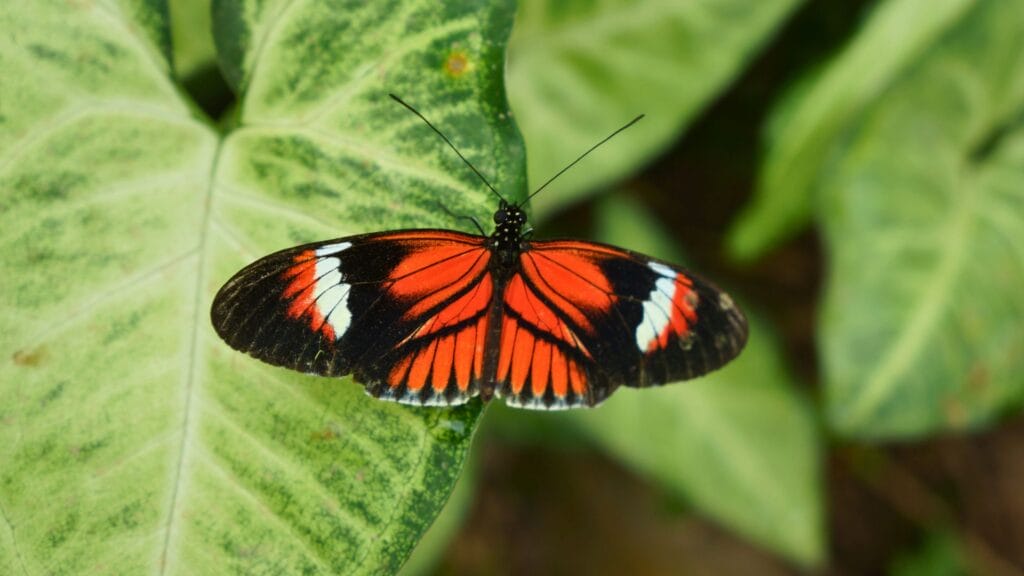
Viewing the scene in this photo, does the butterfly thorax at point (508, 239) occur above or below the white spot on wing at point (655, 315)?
above

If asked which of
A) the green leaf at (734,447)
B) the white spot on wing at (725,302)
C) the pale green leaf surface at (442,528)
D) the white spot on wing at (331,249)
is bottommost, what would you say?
the pale green leaf surface at (442,528)

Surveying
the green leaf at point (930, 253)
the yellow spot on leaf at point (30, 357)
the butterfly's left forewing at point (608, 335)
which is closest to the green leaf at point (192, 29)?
the yellow spot on leaf at point (30, 357)

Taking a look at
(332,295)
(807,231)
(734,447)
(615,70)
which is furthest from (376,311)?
(807,231)

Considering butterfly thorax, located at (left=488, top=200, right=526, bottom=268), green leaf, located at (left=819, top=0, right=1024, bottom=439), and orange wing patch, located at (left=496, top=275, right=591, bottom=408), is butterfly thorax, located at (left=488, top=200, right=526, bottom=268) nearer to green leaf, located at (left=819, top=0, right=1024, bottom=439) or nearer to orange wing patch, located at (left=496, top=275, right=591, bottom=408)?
orange wing patch, located at (left=496, top=275, right=591, bottom=408)

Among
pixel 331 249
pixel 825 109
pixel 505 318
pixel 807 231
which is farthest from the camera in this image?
pixel 807 231

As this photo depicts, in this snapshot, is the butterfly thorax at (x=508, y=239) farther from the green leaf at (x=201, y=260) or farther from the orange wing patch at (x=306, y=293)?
the orange wing patch at (x=306, y=293)

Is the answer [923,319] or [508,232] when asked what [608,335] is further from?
[923,319]
